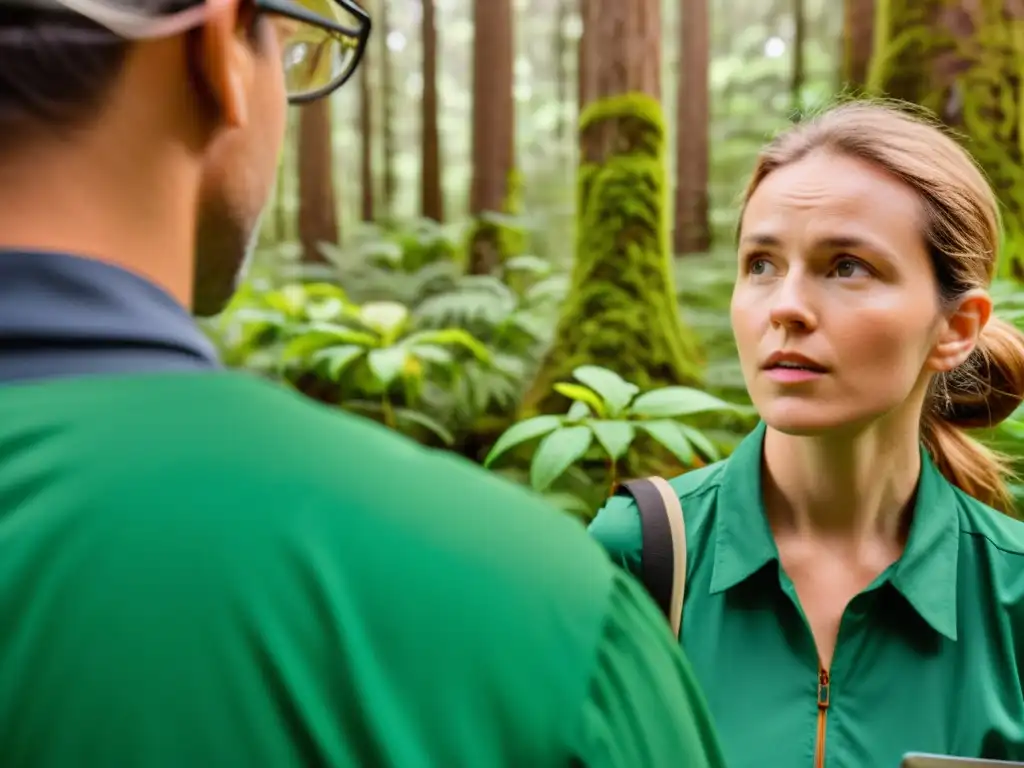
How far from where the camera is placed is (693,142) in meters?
3.52

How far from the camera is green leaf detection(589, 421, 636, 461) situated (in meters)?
1.99

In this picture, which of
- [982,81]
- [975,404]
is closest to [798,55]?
[982,81]

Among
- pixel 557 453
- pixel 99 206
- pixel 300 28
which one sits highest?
pixel 300 28

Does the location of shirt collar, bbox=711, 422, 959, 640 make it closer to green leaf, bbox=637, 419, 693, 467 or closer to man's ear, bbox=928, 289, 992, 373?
man's ear, bbox=928, 289, 992, 373

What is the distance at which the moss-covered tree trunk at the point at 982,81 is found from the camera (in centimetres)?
229

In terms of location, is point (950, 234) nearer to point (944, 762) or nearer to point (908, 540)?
point (908, 540)

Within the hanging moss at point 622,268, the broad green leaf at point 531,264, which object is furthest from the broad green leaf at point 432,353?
the broad green leaf at point 531,264

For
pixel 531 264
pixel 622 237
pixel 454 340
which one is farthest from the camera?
pixel 531 264

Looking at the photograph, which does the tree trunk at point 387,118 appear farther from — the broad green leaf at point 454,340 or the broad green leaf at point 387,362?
the broad green leaf at point 387,362

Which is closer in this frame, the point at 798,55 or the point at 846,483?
the point at 846,483

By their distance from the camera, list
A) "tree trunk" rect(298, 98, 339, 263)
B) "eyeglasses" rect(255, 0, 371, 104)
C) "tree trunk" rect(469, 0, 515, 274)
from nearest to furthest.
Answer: "eyeglasses" rect(255, 0, 371, 104)
"tree trunk" rect(469, 0, 515, 274)
"tree trunk" rect(298, 98, 339, 263)

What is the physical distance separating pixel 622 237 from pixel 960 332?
1420 mm

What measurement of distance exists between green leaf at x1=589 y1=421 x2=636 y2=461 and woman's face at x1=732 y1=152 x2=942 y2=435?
0.68 metres

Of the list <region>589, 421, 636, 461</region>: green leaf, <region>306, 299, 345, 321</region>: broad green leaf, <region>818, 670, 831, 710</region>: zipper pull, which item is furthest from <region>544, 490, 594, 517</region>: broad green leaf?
<region>306, 299, 345, 321</region>: broad green leaf
